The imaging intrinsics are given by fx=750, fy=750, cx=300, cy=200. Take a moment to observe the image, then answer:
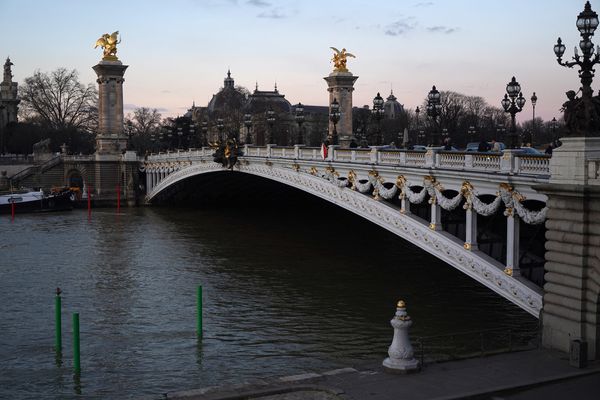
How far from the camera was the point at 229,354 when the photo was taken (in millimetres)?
16359

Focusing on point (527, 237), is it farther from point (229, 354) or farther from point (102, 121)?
point (102, 121)

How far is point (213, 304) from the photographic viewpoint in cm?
2145

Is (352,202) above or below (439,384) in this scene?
above

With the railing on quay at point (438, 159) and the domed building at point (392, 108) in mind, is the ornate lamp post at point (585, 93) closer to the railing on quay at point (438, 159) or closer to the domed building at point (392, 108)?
the railing on quay at point (438, 159)

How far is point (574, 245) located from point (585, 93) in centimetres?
271

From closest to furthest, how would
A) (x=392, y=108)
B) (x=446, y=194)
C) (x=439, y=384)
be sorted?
(x=439, y=384)
(x=446, y=194)
(x=392, y=108)

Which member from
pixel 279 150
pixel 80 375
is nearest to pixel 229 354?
pixel 80 375

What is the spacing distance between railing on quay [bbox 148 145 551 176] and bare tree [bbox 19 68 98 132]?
2468 inches

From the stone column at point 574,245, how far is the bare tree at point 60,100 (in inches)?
3052

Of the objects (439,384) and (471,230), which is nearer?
(439,384)

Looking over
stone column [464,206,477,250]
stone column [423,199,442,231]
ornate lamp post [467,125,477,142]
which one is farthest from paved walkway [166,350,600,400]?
ornate lamp post [467,125,477,142]

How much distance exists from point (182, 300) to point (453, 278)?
872cm

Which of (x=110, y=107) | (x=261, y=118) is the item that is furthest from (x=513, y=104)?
(x=261, y=118)

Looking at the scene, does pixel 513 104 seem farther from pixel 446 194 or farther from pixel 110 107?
pixel 110 107
